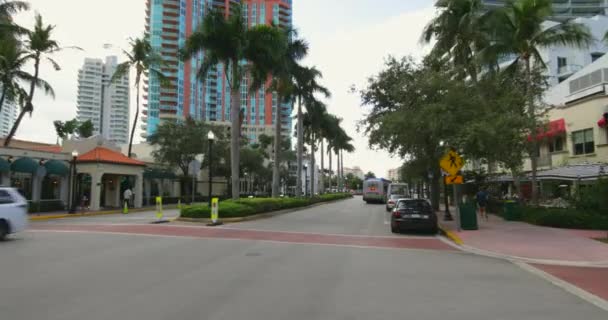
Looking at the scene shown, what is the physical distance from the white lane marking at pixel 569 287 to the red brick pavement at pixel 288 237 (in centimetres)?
350

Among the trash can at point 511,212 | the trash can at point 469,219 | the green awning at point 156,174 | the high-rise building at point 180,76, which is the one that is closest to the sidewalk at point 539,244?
the trash can at point 469,219

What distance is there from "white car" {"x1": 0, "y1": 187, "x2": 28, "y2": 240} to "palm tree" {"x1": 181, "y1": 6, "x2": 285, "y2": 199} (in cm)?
1176

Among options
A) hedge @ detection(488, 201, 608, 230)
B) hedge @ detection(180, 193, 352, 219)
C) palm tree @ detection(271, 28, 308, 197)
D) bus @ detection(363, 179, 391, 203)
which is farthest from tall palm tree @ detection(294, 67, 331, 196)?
hedge @ detection(488, 201, 608, 230)

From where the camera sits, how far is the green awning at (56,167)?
94.8ft

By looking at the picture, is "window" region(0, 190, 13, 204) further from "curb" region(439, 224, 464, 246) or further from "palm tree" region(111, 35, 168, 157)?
"palm tree" region(111, 35, 168, 157)

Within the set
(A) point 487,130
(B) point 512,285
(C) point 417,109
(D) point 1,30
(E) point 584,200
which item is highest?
(D) point 1,30

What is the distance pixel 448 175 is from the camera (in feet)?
58.5

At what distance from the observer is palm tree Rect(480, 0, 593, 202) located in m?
21.8

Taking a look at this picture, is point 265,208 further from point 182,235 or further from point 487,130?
point 487,130

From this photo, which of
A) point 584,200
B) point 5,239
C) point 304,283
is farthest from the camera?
point 584,200

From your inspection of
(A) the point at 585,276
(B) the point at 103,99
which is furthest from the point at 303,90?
(B) the point at 103,99

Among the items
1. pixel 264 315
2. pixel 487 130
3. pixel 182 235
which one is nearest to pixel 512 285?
pixel 264 315

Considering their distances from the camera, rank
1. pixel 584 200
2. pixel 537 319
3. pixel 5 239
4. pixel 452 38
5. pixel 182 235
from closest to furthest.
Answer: pixel 537 319 → pixel 5 239 → pixel 182 235 → pixel 584 200 → pixel 452 38

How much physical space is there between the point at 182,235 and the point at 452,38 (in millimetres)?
21386
